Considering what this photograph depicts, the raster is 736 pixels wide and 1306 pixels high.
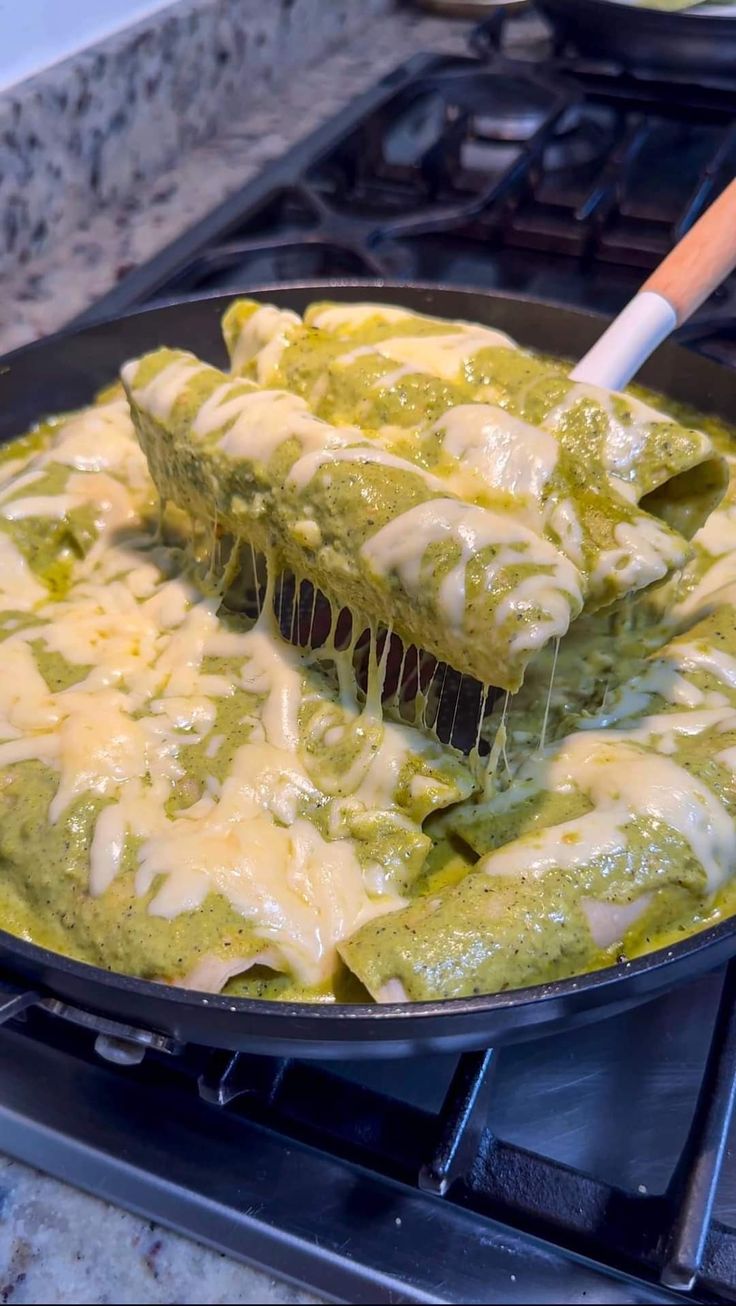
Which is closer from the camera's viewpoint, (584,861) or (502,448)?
(584,861)

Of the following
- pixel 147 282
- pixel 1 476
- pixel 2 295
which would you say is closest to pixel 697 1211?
pixel 1 476

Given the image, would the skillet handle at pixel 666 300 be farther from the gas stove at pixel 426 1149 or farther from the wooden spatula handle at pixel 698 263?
the gas stove at pixel 426 1149

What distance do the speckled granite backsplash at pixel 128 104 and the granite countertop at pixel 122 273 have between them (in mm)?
30

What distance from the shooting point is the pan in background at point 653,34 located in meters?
1.73

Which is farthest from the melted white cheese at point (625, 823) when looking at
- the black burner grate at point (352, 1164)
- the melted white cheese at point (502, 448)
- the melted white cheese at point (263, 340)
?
the melted white cheese at point (263, 340)

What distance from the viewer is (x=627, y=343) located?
43.4 inches

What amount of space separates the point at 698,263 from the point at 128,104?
1.07m

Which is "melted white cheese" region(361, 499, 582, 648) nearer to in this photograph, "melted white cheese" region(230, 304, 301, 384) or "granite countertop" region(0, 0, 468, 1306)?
"melted white cheese" region(230, 304, 301, 384)

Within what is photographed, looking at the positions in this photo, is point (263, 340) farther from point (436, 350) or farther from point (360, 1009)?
point (360, 1009)

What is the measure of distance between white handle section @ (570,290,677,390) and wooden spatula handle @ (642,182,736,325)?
0.02 metres

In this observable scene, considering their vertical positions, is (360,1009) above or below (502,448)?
below

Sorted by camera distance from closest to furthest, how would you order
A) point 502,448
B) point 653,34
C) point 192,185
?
point 502,448 → point 653,34 → point 192,185

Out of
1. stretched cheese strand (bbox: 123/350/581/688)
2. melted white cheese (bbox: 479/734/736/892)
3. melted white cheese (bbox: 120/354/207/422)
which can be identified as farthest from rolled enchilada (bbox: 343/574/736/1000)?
melted white cheese (bbox: 120/354/207/422)

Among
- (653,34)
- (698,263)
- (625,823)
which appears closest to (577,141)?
(653,34)
